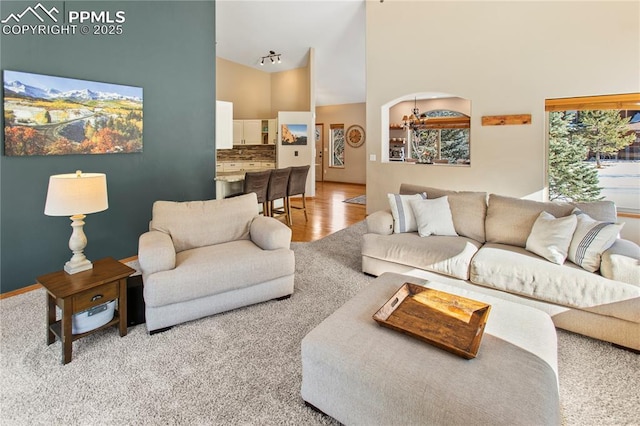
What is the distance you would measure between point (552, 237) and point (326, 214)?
4581 mm

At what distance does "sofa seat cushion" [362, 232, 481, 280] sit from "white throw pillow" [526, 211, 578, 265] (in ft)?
1.52

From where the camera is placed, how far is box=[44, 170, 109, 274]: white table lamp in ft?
7.44

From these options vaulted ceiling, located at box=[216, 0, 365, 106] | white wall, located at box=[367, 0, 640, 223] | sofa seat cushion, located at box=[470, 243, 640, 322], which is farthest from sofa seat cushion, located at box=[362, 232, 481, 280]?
vaulted ceiling, located at box=[216, 0, 365, 106]

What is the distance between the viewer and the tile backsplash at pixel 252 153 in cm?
916

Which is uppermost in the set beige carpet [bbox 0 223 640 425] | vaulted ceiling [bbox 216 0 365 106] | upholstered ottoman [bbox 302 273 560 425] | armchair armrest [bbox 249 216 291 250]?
vaulted ceiling [bbox 216 0 365 106]

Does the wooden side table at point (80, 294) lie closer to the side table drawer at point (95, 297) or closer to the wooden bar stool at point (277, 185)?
the side table drawer at point (95, 297)

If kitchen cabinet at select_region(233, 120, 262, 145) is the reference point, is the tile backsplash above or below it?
below

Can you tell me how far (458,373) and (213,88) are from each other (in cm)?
462

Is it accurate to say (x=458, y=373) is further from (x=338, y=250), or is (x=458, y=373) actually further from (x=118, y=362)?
(x=338, y=250)

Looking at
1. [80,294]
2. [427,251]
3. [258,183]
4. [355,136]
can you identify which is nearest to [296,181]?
[258,183]

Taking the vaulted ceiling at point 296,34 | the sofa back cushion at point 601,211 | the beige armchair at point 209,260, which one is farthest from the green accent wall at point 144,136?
the sofa back cushion at point 601,211

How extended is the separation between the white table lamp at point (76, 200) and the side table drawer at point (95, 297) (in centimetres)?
26

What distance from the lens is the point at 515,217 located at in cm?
322

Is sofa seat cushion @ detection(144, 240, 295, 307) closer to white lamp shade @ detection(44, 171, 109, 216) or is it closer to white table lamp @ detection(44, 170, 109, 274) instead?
white table lamp @ detection(44, 170, 109, 274)
